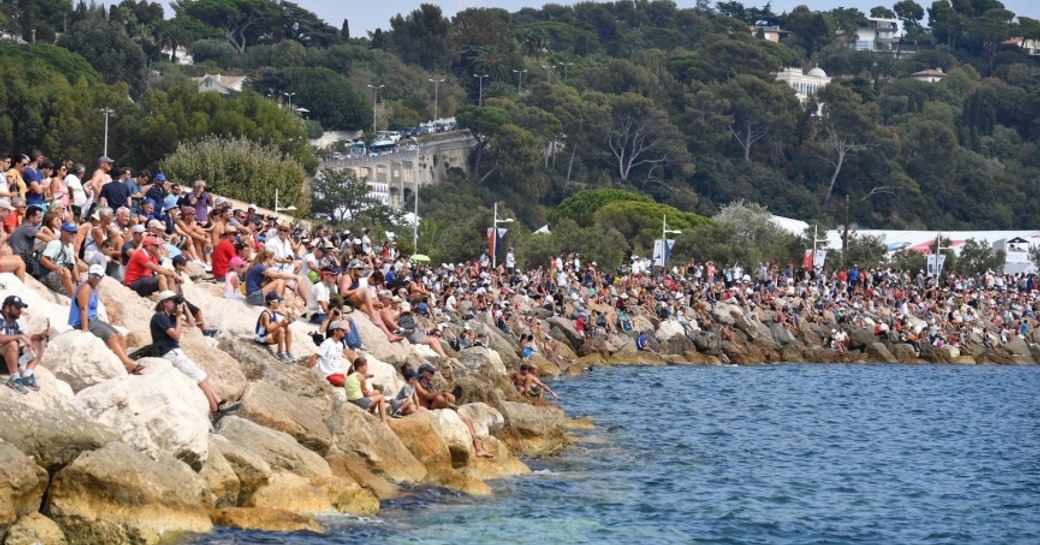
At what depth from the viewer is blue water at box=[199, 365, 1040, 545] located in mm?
17719

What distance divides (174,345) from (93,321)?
0.84 metres

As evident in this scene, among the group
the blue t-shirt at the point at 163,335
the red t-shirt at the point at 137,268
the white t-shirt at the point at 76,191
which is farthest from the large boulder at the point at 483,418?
the white t-shirt at the point at 76,191

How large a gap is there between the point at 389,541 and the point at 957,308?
47.5 meters

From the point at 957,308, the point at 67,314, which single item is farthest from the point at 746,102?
the point at 67,314

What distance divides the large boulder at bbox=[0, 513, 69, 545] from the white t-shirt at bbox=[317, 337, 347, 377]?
6226mm

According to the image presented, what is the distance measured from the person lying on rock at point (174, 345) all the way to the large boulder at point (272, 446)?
1.64 ft

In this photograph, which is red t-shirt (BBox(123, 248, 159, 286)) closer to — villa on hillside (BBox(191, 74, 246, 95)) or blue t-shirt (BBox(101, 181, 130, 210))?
blue t-shirt (BBox(101, 181, 130, 210))

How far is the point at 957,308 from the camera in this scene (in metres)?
60.2

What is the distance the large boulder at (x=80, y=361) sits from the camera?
1614cm

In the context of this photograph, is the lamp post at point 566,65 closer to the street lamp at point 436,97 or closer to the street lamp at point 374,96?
the street lamp at point 436,97

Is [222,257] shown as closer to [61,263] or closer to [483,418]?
[483,418]

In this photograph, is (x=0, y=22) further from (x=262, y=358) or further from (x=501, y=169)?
(x=262, y=358)

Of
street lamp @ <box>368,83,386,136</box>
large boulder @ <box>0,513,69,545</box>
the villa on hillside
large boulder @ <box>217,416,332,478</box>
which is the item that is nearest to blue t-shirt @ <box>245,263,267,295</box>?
large boulder @ <box>217,416,332,478</box>

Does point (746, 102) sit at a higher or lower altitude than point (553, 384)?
higher
